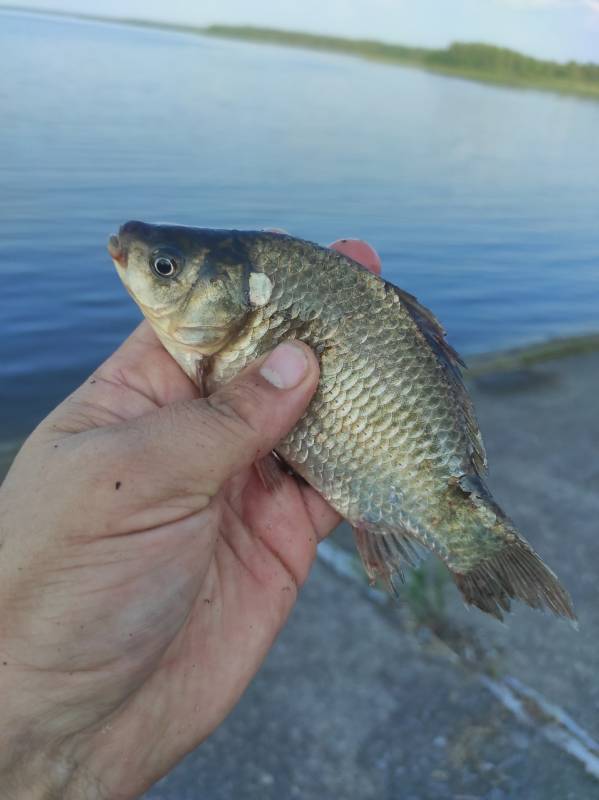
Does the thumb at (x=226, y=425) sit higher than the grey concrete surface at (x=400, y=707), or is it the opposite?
the thumb at (x=226, y=425)

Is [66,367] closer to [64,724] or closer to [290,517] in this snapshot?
[290,517]

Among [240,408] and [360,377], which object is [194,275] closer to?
[240,408]

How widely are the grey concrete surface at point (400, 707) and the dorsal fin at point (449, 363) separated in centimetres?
153

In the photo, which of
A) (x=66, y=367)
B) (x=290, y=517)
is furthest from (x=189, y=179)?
(x=290, y=517)

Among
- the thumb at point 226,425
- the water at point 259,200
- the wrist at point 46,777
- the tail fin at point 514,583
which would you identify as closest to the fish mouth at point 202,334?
the thumb at point 226,425

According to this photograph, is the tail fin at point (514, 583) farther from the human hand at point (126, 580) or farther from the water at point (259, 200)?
the water at point (259, 200)

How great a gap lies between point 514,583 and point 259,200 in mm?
13812

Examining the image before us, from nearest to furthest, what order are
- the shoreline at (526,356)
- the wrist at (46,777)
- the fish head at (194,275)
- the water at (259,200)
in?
1. the wrist at (46,777)
2. the fish head at (194,275)
3. the shoreline at (526,356)
4. the water at (259,200)

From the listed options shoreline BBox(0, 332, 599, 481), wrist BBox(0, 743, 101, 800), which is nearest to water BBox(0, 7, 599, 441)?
shoreline BBox(0, 332, 599, 481)

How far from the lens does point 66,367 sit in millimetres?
9539

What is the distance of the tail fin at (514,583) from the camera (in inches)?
105

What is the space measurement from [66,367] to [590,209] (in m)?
16.0

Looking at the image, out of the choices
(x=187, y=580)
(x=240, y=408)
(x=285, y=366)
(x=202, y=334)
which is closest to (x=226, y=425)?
(x=240, y=408)

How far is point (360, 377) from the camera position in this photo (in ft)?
9.25
